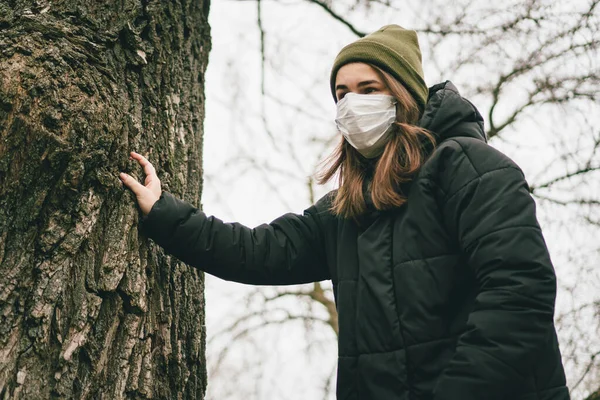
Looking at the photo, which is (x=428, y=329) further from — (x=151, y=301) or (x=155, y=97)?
(x=155, y=97)

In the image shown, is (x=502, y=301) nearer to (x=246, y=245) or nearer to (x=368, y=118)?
(x=368, y=118)

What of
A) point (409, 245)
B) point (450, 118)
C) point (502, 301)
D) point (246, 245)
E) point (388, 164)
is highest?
point (450, 118)

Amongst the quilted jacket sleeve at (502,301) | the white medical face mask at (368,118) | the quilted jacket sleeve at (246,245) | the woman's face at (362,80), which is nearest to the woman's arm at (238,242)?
the quilted jacket sleeve at (246,245)

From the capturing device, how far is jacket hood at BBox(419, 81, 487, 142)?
195 centimetres

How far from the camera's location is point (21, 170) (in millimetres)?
1708

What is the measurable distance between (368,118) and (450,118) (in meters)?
0.29

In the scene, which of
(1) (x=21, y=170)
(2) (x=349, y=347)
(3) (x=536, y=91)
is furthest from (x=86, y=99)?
(3) (x=536, y=91)

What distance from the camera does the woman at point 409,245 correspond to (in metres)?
1.54

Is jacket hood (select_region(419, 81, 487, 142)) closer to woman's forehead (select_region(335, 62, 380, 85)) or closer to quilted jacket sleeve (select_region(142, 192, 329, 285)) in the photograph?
woman's forehead (select_region(335, 62, 380, 85))

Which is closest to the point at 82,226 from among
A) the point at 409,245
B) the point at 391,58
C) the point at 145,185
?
the point at 145,185

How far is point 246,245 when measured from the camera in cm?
220

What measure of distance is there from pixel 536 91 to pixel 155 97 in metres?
4.57

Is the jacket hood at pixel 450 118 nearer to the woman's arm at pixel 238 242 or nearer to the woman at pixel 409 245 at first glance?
the woman at pixel 409 245

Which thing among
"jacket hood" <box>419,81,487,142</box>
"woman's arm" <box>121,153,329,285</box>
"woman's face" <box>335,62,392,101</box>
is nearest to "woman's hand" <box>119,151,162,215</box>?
"woman's arm" <box>121,153,329,285</box>
